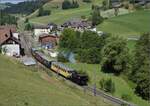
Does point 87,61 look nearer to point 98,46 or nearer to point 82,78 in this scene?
point 98,46

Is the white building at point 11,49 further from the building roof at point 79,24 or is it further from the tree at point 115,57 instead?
the building roof at point 79,24

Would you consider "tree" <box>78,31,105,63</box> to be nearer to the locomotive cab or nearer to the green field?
the green field

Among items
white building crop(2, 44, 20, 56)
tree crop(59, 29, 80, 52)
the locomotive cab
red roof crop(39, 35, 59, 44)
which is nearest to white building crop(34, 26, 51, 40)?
red roof crop(39, 35, 59, 44)

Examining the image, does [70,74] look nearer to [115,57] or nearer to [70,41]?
[115,57]

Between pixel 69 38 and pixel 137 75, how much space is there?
130ft

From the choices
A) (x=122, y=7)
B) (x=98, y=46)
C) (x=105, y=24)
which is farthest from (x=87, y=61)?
(x=122, y=7)

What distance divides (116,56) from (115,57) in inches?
9.8

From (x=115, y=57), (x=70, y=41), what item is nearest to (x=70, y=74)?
(x=115, y=57)

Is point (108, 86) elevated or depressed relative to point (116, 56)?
depressed

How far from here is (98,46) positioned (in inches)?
3433

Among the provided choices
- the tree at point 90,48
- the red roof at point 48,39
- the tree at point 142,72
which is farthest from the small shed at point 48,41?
the tree at point 142,72

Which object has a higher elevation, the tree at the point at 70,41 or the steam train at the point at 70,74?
the steam train at the point at 70,74

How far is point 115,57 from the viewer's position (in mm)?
71688

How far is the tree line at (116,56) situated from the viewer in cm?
5723
